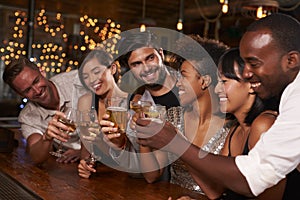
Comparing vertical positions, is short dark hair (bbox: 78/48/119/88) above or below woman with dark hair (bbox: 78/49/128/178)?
above

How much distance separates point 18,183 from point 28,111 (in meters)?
0.94

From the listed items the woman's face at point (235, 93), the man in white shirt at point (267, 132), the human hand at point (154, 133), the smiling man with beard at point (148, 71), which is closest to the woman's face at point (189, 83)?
the smiling man with beard at point (148, 71)

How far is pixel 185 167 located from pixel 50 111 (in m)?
1.09

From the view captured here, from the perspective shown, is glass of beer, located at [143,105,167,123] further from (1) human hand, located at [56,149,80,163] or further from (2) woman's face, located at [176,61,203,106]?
(1) human hand, located at [56,149,80,163]

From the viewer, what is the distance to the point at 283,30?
1302 millimetres

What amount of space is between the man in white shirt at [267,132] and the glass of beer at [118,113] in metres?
0.26

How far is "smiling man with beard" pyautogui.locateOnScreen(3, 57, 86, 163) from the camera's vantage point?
2.31 m

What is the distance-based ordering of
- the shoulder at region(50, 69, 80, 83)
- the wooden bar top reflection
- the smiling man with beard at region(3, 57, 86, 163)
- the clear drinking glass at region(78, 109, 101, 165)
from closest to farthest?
the wooden bar top reflection
the clear drinking glass at region(78, 109, 101, 165)
the smiling man with beard at region(3, 57, 86, 163)
the shoulder at region(50, 69, 80, 83)

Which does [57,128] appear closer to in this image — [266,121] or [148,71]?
[148,71]

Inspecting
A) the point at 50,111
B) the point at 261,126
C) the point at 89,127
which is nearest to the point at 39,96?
the point at 50,111

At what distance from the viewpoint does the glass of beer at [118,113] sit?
5.39 feet

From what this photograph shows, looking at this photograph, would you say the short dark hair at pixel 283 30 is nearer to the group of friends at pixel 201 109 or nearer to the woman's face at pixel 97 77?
the group of friends at pixel 201 109

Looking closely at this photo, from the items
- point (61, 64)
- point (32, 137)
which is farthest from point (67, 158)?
point (61, 64)

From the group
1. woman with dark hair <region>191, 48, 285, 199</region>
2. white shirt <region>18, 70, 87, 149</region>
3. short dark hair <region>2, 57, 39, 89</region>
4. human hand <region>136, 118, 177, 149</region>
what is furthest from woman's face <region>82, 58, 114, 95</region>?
human hand <region>136, 118, 177, 149</region>
